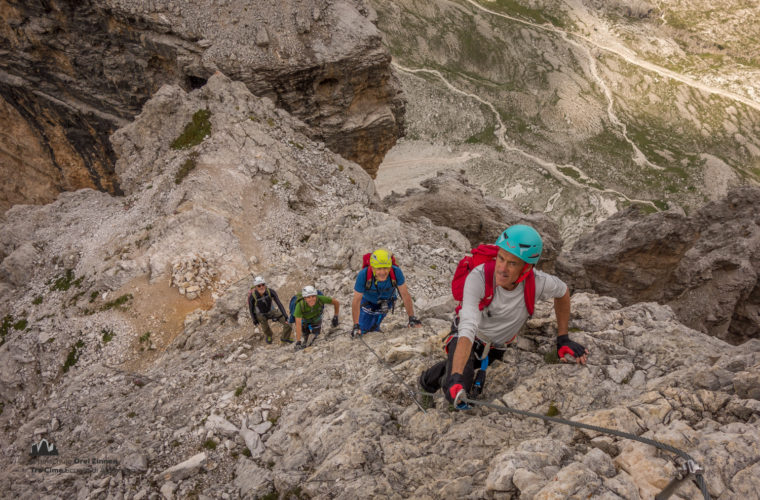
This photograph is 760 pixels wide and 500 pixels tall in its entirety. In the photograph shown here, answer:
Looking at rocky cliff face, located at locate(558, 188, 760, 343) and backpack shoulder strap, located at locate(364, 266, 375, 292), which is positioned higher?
backpack shoulder strap, located at locate(364, 266, 375, 292)

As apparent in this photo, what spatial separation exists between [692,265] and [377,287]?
1128 inches

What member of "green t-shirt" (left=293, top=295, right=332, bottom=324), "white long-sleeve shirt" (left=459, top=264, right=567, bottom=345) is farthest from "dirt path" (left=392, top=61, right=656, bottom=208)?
"white long-sleeve shirt" (left=459, top=264, right=567, bottom=345)

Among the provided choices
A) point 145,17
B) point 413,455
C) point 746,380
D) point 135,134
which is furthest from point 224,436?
point 145,17

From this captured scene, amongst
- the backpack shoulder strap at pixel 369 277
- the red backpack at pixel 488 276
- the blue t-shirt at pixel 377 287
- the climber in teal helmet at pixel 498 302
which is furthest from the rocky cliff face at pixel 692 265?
the red backpack at pixel 488 276

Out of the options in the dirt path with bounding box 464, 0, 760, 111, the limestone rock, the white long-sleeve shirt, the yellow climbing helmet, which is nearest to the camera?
the white long-sleeve shirt

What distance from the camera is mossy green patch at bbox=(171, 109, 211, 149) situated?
23.8m

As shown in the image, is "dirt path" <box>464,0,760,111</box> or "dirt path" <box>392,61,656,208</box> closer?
"dirt path" <box>392,61,656,208</box>

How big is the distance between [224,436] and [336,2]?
3187 cm

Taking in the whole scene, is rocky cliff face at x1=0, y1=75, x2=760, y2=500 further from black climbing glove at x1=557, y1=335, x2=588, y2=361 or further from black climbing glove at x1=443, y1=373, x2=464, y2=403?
black climbing glove at x1=443, y1=373, x2=464, y2=403

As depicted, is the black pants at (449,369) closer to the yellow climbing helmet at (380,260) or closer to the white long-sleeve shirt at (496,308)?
the white long-sleeve shirt at (496,308)

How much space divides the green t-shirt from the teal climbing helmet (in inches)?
314

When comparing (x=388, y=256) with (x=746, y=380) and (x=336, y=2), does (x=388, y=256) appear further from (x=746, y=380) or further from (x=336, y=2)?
(x=336, y=2)

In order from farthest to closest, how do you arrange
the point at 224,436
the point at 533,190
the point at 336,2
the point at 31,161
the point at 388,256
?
the point at 533,190 < the point at 31,161 < the point at 336,2 < the point at 388,256 < the point at 224,436

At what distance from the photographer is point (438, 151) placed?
106125mm
